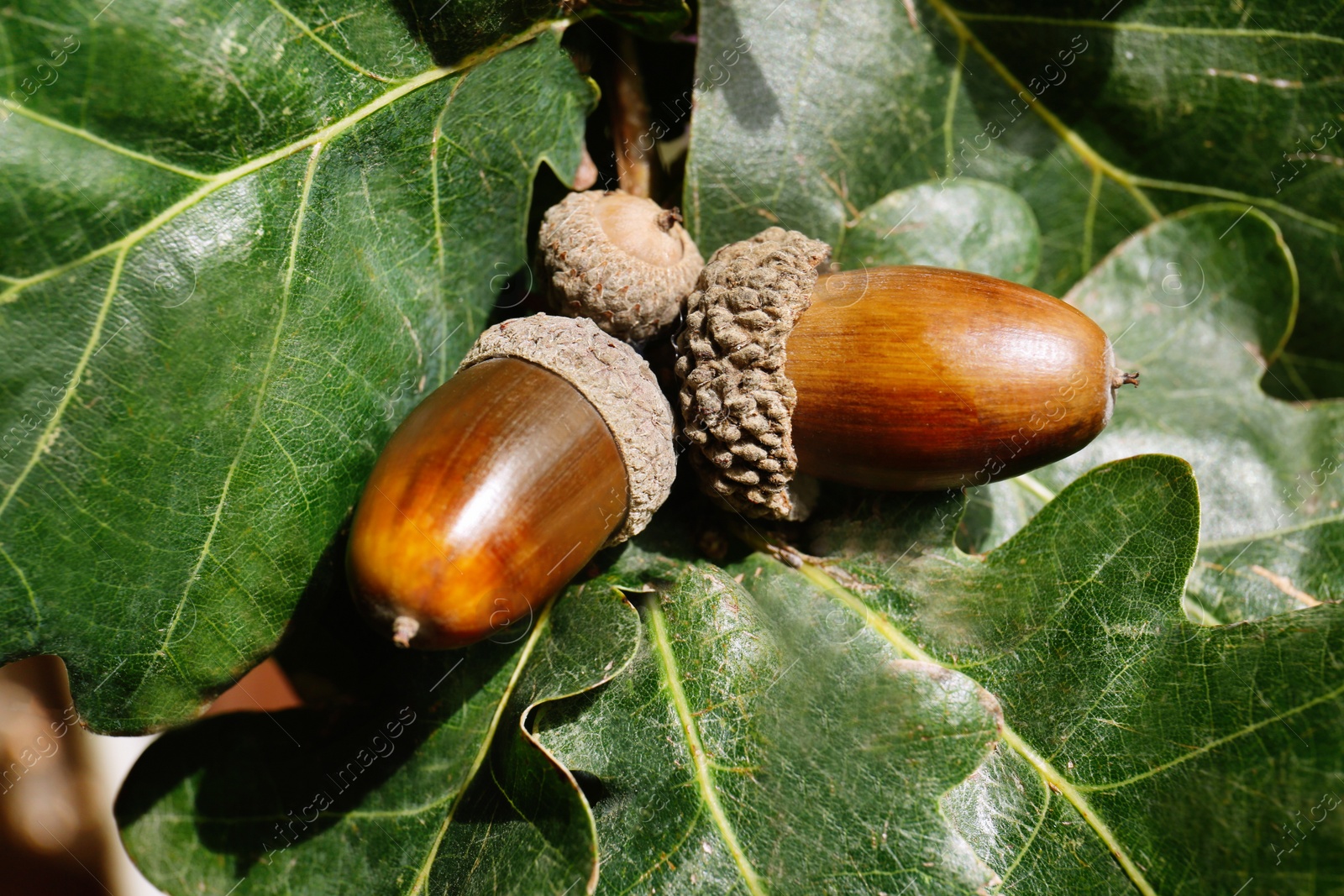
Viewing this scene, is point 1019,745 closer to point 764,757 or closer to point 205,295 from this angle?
point 764,757

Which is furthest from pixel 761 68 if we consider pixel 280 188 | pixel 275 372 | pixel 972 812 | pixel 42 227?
pixel 972 812

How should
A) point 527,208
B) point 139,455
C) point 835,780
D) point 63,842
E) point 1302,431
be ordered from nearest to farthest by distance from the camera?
point 139,455
point 835,780
point 527,208
point 1302,431
point 63,842

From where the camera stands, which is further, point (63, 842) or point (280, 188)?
point (63, 842)

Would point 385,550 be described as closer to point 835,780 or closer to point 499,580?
point 499,580

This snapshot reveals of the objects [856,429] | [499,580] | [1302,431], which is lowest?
[1302,431]

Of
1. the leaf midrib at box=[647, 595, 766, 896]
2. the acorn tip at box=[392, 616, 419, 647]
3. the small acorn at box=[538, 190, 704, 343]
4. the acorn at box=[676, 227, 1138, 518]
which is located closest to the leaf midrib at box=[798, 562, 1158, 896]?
the acorn at box=[676, 227, 1138, 518]

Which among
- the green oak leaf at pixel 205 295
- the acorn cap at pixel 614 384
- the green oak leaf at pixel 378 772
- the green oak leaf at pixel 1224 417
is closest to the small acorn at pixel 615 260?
the acorn cap at pixel 614 384
